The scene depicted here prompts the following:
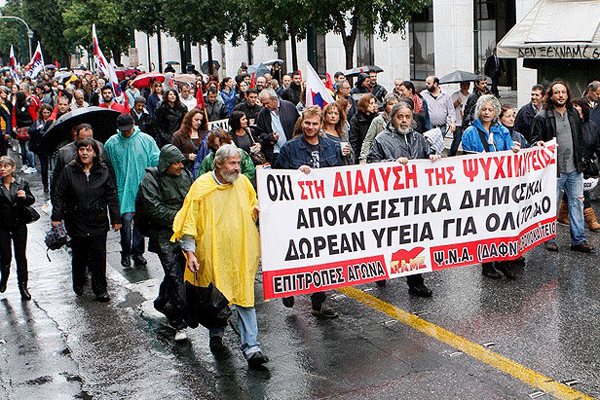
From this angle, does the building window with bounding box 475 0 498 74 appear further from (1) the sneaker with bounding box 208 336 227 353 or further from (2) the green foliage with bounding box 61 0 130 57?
(2) the green foliage with bounding box 61 0 130 57

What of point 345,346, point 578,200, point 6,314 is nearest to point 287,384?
point 345,346

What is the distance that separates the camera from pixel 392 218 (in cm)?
797

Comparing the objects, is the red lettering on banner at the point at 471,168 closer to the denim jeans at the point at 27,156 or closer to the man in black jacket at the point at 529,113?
the man in black jacket at the point at 529,113

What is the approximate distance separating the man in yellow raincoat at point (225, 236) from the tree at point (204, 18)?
27.5m

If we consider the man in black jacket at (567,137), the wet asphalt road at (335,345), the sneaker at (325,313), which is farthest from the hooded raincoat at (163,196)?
the man in black jacket at (567,137)

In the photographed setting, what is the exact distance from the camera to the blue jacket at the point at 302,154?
816 centimetres

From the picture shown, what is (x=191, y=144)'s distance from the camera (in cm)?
1083

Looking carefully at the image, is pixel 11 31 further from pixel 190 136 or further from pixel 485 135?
pixel 485 135

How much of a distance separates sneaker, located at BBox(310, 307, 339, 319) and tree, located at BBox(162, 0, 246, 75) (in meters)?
26.8

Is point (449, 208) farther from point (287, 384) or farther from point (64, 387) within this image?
point (64, 387)

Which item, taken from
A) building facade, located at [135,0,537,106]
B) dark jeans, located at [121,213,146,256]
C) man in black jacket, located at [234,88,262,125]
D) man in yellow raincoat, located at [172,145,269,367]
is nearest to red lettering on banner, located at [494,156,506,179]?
man in yellow raincoat, located at [172,145,269,367]

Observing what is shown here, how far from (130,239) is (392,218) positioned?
3.84 meters

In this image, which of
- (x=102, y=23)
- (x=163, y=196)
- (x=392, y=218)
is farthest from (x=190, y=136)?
(x=102, y=23)

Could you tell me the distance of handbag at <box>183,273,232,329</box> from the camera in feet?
23.0
